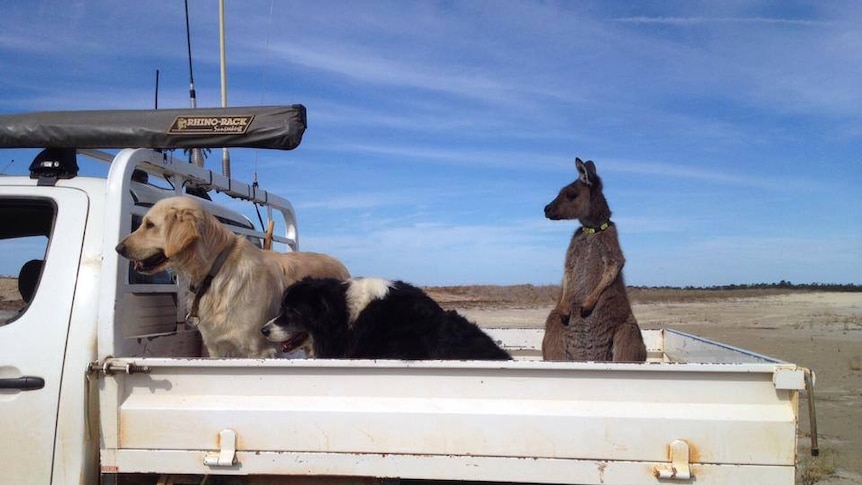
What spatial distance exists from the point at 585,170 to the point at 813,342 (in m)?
14.3

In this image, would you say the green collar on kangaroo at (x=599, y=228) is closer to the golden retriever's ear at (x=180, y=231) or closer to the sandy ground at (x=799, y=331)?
the sandy ground at (x=799, y=331)

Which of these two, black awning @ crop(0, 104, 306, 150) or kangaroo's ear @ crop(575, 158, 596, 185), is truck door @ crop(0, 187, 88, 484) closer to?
black awning @ crop(0, 104, 306, 150)

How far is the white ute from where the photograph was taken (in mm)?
2955

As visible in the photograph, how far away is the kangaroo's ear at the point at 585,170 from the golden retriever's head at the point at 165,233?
9.27 feet

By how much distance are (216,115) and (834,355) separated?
48.5 feet

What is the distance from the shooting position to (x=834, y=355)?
14594 millimetres

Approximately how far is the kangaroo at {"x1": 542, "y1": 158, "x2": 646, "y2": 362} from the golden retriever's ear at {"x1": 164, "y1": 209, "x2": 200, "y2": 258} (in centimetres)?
270

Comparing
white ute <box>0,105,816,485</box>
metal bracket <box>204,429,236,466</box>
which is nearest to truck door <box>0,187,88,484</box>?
white ute <box>0,105,816,485</box>

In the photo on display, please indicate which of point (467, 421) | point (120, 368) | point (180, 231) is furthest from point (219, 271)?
point (467, 421)

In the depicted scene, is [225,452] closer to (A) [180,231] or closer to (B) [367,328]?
(B) [367,328]

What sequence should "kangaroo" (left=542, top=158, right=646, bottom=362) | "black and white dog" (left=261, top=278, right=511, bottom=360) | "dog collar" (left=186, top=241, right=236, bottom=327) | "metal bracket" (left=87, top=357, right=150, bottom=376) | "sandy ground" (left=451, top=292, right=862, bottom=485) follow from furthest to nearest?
1. "sandy ground" (left=451, top=292, right=862, bottom=485)
2. "kangaroo" (left=542, top=158, right=646, bottom=362)
3. "dog collar" (left=186, top=241, right=236, bottom=327)
4. "black and white dog" (left=261, top=278, right=511, bottom=360)
5. "metal bracket" (left=87, top=357, right=150, bottom=376)

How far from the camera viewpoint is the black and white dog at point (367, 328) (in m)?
4.18

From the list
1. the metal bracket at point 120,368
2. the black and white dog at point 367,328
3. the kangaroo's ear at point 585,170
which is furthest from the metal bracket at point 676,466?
the kangaroo's ear at point 585,170

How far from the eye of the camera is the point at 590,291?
17.1 ft
